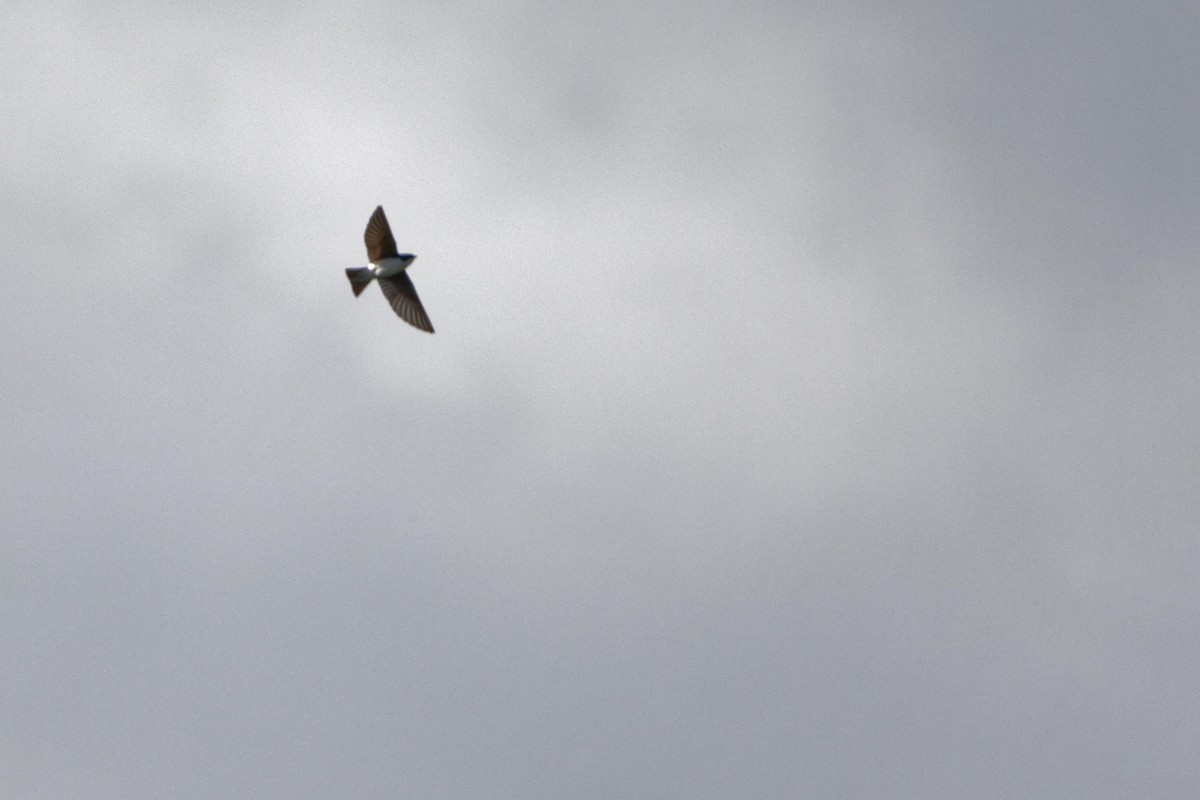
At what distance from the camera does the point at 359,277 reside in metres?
83.4

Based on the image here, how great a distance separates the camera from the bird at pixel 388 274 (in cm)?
8294

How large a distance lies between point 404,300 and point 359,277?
201cm

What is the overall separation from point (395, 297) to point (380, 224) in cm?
302

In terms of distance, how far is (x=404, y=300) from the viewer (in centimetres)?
8450

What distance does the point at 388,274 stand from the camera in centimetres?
8381

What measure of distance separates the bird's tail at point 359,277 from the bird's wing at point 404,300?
697 millimetres

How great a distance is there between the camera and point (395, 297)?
84.4 meters

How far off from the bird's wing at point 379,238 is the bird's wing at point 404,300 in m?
1.10

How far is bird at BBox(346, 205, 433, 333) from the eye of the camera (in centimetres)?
8294

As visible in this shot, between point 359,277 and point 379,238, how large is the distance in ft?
Answer: 5.23

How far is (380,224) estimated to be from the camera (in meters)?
82.8

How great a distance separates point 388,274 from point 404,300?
1.23m

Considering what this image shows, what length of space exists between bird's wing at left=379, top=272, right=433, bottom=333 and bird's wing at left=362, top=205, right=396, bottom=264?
110 centimetres

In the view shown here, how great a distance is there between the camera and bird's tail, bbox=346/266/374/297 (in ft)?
273
